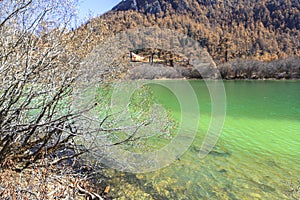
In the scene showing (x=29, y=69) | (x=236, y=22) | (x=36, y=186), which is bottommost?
(x=36, y=186)

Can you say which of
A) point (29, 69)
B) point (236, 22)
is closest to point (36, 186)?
point (29, 69)

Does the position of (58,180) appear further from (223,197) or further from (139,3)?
(139,3)

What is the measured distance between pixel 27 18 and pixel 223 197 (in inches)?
164

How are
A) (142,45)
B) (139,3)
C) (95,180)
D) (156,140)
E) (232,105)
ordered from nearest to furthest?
(95,180)
(156,140)
(142,45)
(232,105)
(139,3)

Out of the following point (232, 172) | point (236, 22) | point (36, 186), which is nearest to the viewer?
point (36, 186)

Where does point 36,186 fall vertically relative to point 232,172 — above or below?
above

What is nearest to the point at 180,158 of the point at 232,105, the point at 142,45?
the point at 142,45

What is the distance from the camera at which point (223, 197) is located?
4.43m

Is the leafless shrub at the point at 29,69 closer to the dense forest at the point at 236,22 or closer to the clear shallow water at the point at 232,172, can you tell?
the clear shallow water at the point at 232,172

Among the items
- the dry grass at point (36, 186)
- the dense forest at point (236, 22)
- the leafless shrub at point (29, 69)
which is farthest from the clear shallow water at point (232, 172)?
the dense forest at point (236, 22)

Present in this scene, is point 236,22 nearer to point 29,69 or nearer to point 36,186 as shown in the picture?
point 29,69

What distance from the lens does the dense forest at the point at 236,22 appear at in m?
59.9

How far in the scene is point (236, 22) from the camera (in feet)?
340

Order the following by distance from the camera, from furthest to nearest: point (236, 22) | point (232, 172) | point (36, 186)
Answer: point (236, 22), point (232, 172), point (36, 186)
